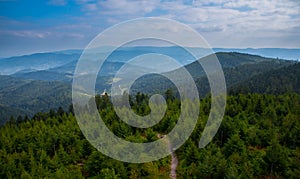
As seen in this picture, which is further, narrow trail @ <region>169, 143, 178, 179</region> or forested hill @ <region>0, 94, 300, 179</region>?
narrow trail @ <region>169, 143, 178, 179</region>

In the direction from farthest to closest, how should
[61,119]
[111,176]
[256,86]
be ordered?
[256,86] → [61,119] → [111,176]

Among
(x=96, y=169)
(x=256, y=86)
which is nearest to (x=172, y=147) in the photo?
(x=96, y=169)

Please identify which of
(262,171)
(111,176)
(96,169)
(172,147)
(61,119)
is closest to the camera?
(111,176)

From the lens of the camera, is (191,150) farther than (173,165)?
No

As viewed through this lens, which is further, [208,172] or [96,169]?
[96,169]

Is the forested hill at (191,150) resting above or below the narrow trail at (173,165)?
above

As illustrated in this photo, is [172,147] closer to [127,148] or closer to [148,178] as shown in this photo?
[127,148]

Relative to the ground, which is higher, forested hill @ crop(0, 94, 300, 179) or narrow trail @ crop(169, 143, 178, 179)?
forested hill @ crop(0, 94, 300, 179)

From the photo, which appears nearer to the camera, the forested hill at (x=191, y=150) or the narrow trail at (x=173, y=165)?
the forested hill at (x=191, y=150)

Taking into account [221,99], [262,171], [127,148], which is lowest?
[262,171]

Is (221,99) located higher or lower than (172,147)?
higher

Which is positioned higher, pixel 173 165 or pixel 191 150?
pixel 191 150
